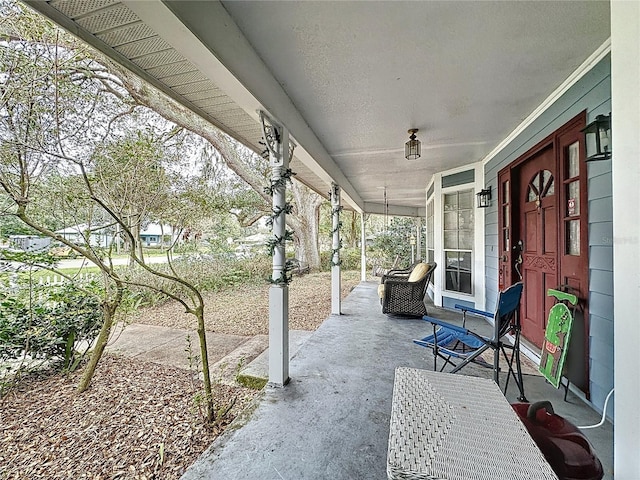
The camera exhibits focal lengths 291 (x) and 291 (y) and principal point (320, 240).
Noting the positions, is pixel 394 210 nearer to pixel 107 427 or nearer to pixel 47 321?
pixel 47 321

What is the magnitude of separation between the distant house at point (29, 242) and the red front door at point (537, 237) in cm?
450

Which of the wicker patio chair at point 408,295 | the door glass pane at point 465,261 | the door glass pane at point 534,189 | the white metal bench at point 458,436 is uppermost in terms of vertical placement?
the door glass pane at point 534,189

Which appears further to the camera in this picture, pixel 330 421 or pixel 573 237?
pixel 573 237

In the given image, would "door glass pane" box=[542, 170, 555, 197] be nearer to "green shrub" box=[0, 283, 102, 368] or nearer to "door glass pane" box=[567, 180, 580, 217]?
"door glass pane" box=[567, 180, 580, 217]

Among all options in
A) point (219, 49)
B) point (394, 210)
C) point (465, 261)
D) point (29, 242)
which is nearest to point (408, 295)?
point (465, 261)

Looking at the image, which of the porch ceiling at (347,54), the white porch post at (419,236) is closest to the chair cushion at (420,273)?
the porch ceiling at (347,54)

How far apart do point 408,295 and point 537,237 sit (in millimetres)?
2079

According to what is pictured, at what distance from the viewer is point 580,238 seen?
222 centimetres

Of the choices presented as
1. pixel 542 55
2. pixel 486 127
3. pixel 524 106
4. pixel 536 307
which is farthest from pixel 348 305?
pixel 542 55

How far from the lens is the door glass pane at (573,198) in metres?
2.33

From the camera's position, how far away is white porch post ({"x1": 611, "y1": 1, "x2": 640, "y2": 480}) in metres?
0.89

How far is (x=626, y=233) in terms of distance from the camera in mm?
928

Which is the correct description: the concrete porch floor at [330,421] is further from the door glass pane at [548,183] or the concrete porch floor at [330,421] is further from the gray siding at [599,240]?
the door glass pane at [548,183]

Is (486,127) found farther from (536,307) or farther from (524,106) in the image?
(536,307)
